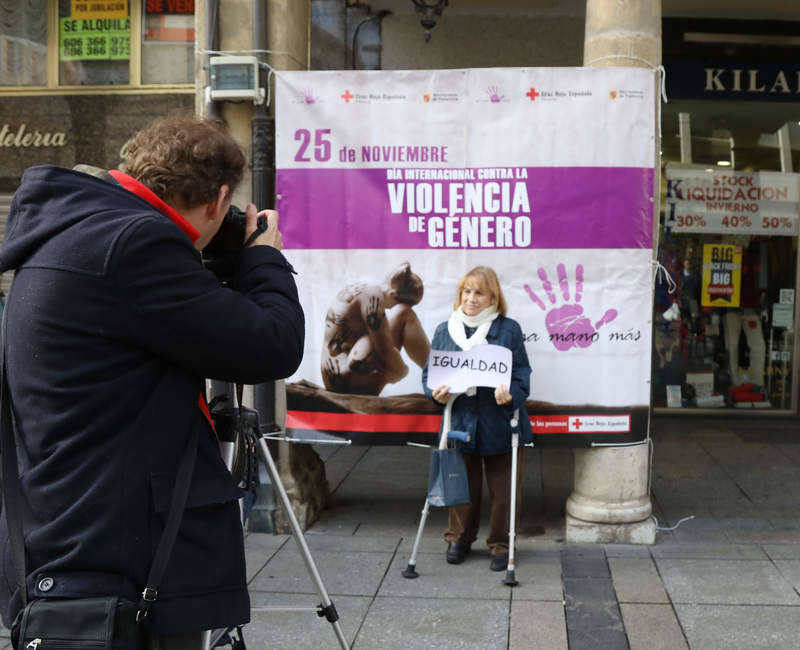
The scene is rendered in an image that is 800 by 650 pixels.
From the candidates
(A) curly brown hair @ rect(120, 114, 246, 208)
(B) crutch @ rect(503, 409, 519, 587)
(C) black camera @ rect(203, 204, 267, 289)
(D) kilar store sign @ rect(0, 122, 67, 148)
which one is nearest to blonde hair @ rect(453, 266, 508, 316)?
(B) crutch @ rect(503, 409, 519, 587)

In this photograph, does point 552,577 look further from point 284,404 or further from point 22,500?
point 22,500

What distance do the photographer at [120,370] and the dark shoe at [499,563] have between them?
10.9 ft

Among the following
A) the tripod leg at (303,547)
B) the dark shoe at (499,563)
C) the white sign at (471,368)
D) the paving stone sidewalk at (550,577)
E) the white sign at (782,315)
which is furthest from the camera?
the white sign at (782,315)

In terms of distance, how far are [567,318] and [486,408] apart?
2.50 ft

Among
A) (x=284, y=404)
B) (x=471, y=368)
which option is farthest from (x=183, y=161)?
(x=284, y=404)

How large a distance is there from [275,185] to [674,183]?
5.46 metres

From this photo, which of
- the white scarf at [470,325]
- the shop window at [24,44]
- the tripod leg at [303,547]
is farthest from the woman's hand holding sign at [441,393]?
the shop window at [24,44]

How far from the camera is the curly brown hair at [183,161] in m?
1.94

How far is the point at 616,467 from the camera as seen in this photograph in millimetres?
5449

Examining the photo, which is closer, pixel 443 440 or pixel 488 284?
pixel 443 440

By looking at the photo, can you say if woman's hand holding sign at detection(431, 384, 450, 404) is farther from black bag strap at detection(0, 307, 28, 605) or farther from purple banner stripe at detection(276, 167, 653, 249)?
black bag strap at detection(0, 307, 28, 605)

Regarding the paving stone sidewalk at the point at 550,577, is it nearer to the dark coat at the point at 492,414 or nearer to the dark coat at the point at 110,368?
the dark coat at the point at 492,414

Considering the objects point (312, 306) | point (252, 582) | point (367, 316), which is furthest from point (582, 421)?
point (252, 582)

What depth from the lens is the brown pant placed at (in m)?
5.17
